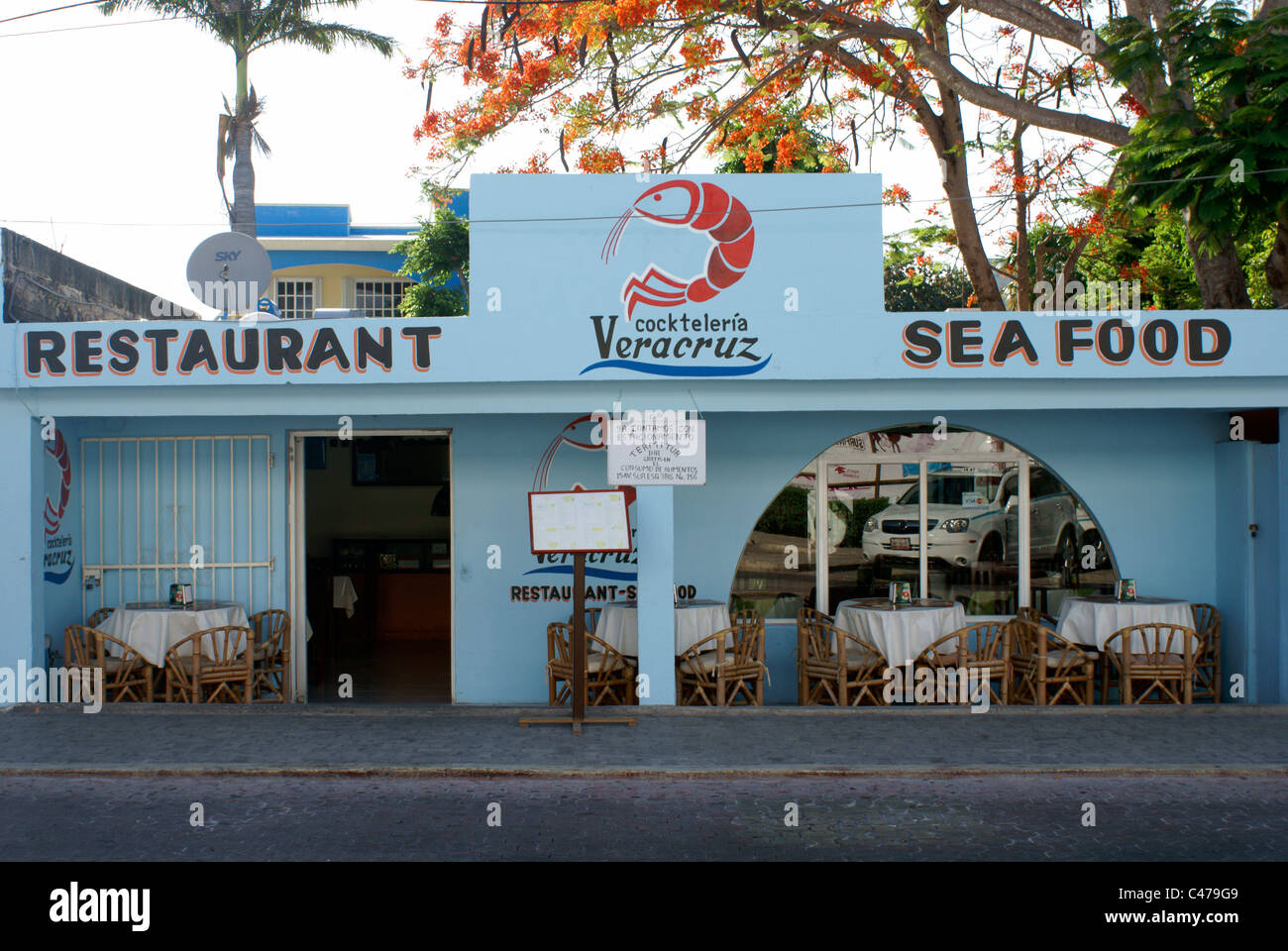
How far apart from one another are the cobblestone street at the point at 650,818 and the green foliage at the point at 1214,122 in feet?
16.5

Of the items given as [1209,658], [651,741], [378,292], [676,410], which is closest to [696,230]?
[676,410]

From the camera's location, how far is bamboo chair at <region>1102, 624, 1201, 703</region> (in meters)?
8.37

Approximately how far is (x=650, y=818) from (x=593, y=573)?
3924 millimetres

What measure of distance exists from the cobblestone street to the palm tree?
49.8ft

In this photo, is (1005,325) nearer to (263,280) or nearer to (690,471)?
(690,471)

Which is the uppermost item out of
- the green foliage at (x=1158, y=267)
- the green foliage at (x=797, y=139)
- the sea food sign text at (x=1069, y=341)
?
the green foliage at (x=797, y=139)

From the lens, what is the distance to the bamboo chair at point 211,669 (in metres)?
8.44

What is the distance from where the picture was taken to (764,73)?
1395 centimetres

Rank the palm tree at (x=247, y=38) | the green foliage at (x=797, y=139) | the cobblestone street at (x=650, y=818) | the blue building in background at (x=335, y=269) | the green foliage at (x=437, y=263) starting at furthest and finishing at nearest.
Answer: the blue building in background at (x=335, y=269), the green foliage at (x=437, y=263), the palm tree at (x=247, y=38), the green foliage at (x=797, y=139), the cobblestone street at (x=650, y=818)

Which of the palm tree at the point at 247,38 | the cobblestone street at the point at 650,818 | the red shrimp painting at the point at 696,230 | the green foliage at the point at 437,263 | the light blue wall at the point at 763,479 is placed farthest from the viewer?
the green foliage at the point at 437,263

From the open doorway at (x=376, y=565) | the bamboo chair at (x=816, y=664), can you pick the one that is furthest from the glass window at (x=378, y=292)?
the bamboo chair at (x=816, y=664)

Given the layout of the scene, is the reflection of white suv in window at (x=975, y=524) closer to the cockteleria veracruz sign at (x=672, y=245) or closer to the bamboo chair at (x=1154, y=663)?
the bamboo chair at (x=1154, y=663)

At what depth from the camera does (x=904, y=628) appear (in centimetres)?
870

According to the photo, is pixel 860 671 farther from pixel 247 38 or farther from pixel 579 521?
pixel 247 38
